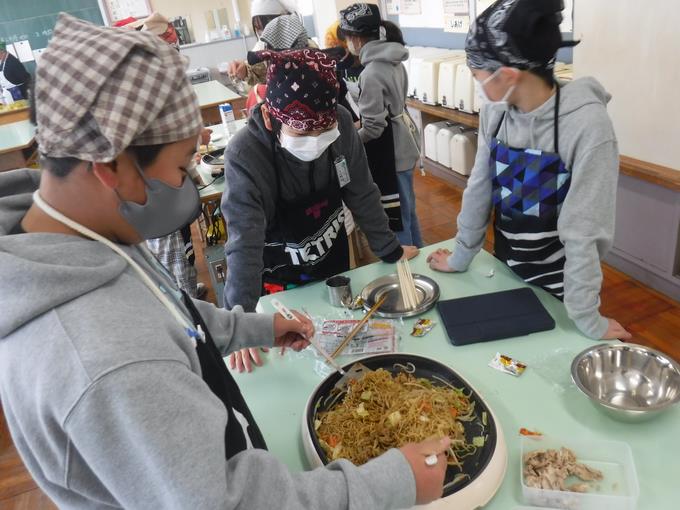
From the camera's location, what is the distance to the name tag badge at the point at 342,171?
5.33 ft

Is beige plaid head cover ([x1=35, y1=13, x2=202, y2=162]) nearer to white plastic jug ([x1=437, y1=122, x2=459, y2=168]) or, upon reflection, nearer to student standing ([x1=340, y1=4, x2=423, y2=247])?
student standing ([x1=340, y1=4, x2=423, y2=247])

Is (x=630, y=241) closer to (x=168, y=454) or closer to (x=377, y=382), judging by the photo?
(x=377, y=382)

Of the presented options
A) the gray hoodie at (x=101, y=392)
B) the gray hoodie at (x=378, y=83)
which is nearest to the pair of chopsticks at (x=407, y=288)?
the gray hoodie at (x=101, y=392)

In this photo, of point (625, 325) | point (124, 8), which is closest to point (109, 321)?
point (625, 325)

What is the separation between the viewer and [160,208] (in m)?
0.74

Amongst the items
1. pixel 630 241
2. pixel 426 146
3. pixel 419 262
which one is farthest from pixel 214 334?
pixel 426 146

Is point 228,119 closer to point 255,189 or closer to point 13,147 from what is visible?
point 13,147

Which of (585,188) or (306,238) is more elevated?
(585,188)

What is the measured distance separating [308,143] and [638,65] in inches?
72.1

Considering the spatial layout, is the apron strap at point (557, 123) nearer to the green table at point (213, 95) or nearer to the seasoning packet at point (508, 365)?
the seasoning packet at point (508, 365)

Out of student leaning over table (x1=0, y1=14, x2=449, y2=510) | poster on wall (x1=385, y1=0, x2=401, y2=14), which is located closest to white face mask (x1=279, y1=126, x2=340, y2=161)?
student leaning over table (x1=0, y1=14, x2=449, y2=510)

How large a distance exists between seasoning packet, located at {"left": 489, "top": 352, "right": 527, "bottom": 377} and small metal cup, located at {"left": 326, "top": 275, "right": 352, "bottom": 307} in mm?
468

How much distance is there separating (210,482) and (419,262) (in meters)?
1.17

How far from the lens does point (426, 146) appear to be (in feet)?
15.3
